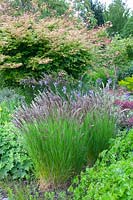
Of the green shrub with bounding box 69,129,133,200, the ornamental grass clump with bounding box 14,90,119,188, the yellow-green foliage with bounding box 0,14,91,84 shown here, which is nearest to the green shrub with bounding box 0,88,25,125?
the yellow-green foliage with bounding box 0,14,91,84

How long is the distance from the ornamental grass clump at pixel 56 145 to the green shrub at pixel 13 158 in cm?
31

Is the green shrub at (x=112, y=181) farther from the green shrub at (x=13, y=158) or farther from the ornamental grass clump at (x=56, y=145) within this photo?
the green shrub at (x=13, y=158)

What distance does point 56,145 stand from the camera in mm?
3641

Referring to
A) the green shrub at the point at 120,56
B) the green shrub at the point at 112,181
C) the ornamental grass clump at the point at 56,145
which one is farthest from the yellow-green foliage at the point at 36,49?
the green shrub at the point at 120,56

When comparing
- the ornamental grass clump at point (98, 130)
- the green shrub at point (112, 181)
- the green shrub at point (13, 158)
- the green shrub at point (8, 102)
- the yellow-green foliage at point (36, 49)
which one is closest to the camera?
the green shrub at point (112, 181)

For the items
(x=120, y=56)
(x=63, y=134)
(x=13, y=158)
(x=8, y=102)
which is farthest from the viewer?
(x=120, y=56)

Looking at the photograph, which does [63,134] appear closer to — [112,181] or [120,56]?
[112,181]

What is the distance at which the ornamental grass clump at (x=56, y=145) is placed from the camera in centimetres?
363

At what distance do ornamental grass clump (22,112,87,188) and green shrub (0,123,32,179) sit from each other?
1.03 feet

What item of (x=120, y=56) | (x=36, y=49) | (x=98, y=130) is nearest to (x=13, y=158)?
(x=98, y=130)

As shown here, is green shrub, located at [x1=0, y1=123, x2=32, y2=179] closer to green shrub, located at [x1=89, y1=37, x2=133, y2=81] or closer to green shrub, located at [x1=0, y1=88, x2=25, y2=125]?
green shrub, located at [x1=0, y1=88, x2=25, y2=125]

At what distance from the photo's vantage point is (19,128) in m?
3.77

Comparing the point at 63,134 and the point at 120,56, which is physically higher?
the point at 63,134

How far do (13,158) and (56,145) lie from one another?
2.33ft
